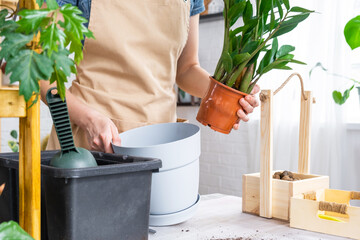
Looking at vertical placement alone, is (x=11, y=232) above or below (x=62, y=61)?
below

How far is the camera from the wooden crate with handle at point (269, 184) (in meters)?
1.14

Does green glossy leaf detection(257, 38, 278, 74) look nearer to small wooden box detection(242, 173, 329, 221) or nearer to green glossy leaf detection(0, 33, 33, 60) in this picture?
small wooden box detection(242, 173, 329, 221)

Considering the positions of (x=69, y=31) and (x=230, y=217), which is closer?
(x=69, y=31)

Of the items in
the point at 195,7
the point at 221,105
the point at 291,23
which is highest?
the point at 195,7

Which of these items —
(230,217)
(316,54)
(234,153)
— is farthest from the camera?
(234,153)

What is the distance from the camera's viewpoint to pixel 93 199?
59 cm

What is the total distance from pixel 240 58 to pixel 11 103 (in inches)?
25.7

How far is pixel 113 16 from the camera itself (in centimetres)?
126

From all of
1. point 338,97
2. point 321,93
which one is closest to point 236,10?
point 338,97

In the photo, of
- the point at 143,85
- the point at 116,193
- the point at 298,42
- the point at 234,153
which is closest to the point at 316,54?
the point at 298,42

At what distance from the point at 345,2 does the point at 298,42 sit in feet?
1.47

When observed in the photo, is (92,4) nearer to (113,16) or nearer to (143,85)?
(113,16)

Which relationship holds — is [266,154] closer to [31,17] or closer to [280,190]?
[280,190]

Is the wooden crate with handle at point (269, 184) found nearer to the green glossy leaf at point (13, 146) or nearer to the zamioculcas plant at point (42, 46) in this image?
the zamioculcas plant at point (42, 46)
